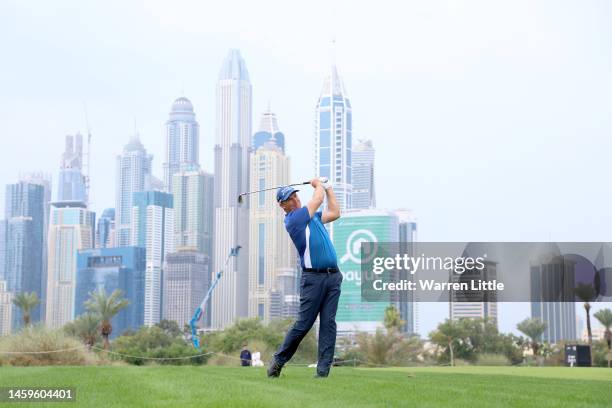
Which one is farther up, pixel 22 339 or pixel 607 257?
pixel 607 257

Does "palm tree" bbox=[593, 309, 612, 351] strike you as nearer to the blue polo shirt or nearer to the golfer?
the golfer

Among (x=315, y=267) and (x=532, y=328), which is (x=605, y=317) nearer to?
(x=532, y=328)

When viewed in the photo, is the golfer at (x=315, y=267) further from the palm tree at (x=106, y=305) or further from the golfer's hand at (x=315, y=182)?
the palm tree at (x=106, y=305)

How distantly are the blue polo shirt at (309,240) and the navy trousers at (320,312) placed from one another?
13 cm

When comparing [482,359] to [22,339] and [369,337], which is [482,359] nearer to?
[369,337]

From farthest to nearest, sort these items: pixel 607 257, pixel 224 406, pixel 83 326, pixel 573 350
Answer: pixel 607 257 < pixel 83 326 < pixel 573 350 < pixel 224 406

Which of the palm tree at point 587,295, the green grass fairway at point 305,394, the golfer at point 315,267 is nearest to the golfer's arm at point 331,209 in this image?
the golfer at point 315,267

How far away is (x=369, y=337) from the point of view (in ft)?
176

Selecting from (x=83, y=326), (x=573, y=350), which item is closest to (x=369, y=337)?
(x=573, y=350)

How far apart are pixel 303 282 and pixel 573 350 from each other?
126 ft

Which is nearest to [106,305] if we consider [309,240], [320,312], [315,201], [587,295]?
[587,295]

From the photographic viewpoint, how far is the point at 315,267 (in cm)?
975

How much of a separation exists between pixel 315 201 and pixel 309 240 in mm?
387

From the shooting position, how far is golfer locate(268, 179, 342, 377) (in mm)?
9703
